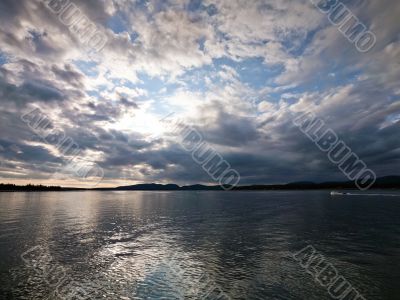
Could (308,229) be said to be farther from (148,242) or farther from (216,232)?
(148,242)

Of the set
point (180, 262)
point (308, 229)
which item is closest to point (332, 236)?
point (308, 229)

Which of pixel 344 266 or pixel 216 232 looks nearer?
pixel 344 266

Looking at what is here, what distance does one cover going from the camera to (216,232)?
50719 millimetres

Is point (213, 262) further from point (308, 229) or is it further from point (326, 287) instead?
point (308, 229)

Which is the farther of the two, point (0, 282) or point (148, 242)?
point (148, 242)

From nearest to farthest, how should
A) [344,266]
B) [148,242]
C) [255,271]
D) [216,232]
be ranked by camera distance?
[255,271] < [344,266] < [148,242] < [216,232]

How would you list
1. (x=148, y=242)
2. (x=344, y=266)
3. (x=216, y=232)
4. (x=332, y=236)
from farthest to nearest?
(x=216, y=232), (x=332, y=236), (x=148, y=242), (x=344, y=266)

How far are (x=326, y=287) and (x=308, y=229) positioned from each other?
105 ft

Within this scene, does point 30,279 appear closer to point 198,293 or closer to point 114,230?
point 198,293

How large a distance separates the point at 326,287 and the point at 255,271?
270 inches

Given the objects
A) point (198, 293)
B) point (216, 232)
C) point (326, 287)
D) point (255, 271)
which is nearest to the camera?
point (198, 293)

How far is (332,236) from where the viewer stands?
4644 cm

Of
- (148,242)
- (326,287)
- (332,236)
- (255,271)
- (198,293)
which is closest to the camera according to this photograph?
(198,293)

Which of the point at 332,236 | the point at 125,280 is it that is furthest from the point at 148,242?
the point at 332,236
